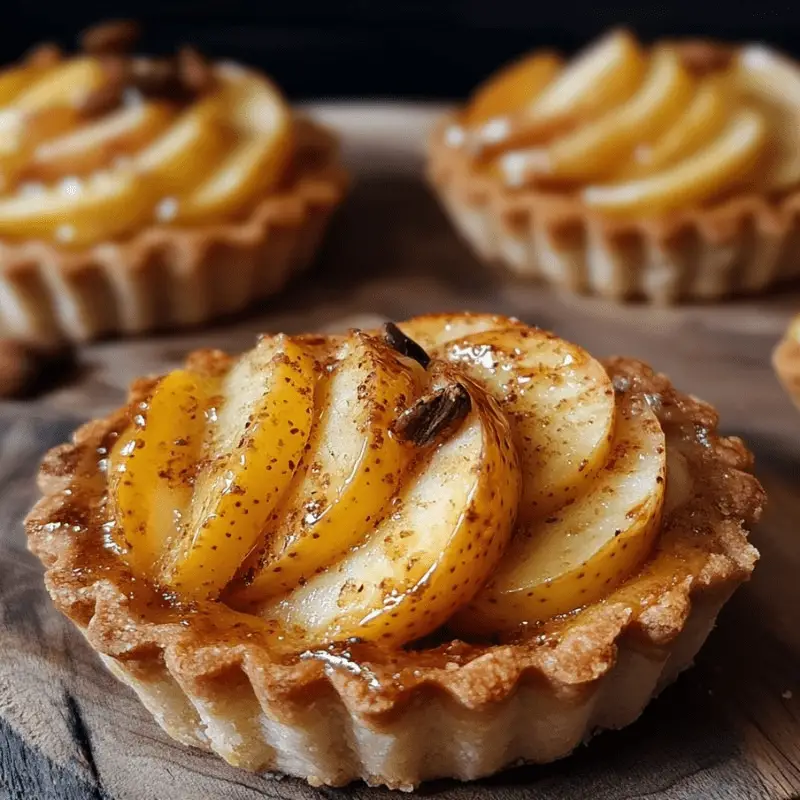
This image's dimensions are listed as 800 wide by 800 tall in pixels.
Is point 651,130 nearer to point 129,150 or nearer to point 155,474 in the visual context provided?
point 129,150

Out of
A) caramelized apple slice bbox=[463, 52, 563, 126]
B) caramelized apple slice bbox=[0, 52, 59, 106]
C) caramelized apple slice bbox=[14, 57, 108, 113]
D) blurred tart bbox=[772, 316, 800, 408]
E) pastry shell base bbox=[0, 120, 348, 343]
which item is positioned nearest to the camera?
blurred tart bbox=[772, 316, 800, 408]

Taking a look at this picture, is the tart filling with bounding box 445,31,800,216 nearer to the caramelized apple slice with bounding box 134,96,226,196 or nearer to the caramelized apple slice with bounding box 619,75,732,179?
the caramelized apple slice with bounding box 619,75,732,179

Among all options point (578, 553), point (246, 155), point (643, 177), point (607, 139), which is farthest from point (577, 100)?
point (578, 553)

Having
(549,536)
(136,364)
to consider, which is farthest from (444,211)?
(549,536)

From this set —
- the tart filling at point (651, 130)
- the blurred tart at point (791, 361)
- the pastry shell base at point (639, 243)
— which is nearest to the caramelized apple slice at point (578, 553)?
the blurred tart at point (791, 361)

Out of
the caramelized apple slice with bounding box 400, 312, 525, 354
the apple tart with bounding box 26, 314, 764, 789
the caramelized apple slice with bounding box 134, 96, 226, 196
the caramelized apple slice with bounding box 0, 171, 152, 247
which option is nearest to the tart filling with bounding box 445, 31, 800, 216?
the caramelized apple slice with bounding box 134, 96, 226, 196

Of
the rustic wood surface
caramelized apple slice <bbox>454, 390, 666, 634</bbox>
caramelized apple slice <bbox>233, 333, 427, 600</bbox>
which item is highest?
caramelized apple slice <bbox>233, 333, 427, 600</bbox>
